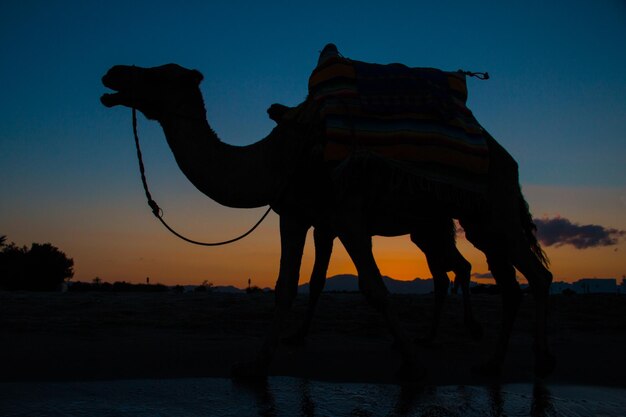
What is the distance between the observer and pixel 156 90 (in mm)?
4895

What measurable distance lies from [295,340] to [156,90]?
319 cm

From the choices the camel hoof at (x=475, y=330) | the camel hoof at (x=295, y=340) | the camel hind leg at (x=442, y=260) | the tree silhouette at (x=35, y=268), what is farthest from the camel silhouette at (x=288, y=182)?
the tree silhouette at (x=35, y=268)

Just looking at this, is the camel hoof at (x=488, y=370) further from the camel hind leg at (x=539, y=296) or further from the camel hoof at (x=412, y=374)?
the camel hoof at (x=412, y=374)

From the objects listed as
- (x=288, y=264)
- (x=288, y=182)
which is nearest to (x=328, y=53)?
(x=288, y=182)

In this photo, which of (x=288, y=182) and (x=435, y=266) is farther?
(x=435, y=266)

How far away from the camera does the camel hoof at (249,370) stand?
436cm

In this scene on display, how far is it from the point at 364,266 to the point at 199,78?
219cm

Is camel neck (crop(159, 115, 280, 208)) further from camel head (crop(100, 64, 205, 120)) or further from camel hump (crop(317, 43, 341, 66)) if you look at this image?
camel hump (crop(317, 43, 341, 66))

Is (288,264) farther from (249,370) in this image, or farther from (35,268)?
(35,268)

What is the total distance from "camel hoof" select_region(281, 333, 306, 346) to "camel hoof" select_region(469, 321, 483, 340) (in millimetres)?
2416

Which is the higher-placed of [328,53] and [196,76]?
[328,53]

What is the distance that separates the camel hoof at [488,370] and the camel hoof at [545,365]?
323 mm

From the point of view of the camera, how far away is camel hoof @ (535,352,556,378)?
4.77 m

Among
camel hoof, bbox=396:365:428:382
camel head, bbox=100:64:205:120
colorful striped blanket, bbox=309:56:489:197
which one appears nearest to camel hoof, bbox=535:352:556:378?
camel hoof, bbox=396:365:428:382
